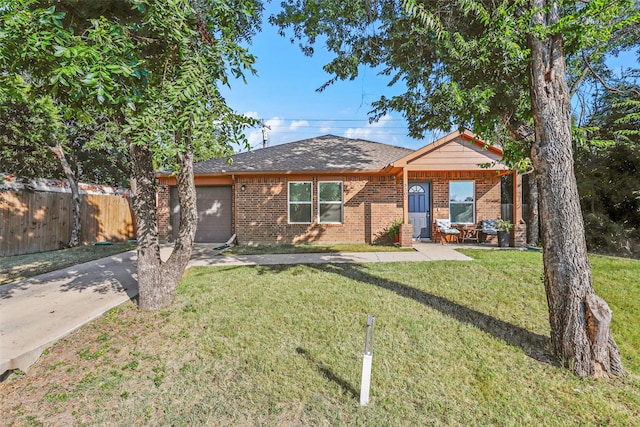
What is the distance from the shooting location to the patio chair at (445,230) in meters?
10.3

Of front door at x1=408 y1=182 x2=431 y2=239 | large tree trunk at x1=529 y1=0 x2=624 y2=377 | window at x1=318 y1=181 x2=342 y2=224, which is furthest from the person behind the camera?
front door at x1=408 y1=182 x2=431 y2=239

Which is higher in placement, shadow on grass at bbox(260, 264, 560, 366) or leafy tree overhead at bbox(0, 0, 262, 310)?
leafy tree overhead at bbox(0, 0, 262, 310)

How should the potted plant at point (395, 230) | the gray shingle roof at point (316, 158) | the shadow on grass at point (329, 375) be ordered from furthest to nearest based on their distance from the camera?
the gray shingle roof at point (316, 158) < the potted plant at point (395, 230) < the shadow on grass at point (329, 375)

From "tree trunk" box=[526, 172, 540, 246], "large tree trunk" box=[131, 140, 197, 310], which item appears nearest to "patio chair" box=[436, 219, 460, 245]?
"tree trunk" box=[526, 172, 540, 246]

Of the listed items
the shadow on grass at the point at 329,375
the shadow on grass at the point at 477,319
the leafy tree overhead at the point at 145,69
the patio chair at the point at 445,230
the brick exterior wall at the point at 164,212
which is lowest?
the shadow on grass at the point at 329,375

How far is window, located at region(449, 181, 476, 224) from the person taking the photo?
11.0 m

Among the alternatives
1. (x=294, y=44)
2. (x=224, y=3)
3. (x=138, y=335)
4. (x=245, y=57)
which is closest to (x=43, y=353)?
(x=138, y=335)

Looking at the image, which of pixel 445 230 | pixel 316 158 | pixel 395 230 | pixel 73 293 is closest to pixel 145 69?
pixel 73 293

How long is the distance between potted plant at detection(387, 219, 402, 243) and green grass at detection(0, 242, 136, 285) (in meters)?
9.03

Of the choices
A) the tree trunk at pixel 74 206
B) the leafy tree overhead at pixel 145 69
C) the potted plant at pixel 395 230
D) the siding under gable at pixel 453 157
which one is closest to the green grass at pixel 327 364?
the leafy tree overhead at pixel 145 69

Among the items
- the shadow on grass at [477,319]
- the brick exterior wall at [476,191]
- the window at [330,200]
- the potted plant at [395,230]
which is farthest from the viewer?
the window at [330,200]

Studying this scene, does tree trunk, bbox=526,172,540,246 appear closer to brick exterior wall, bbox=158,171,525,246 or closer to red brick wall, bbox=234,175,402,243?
brick exterior wall, bbox=158,171,525,246

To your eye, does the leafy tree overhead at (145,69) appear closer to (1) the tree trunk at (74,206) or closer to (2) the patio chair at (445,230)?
(2) the patio chair at (445,230)

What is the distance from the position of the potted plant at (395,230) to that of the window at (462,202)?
217cm
